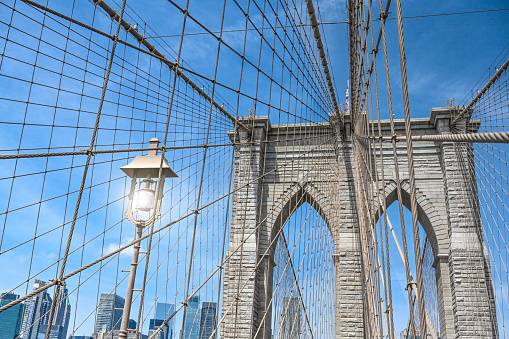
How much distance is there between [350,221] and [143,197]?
820cm

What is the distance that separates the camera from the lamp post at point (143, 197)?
3.10 m

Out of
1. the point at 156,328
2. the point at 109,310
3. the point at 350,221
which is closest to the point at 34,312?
the point at 156,328

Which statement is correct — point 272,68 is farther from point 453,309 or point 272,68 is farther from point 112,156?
point 453,309

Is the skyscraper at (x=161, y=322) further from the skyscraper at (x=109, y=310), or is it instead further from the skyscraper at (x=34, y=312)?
the skyscraper at (x=34, y=312)

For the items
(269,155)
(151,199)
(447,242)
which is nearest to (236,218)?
(269,155)

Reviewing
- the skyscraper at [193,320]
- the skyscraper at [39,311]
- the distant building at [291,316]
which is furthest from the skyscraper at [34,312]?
the distant building at [291,316]

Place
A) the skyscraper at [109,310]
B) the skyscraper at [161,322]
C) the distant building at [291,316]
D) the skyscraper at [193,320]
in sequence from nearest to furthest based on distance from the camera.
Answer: the skyscraper at [109,310] < the skyscraper at [161,322] < the skyscraper at [193,320] < the distant building at [291,316]

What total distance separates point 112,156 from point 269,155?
23.1ft

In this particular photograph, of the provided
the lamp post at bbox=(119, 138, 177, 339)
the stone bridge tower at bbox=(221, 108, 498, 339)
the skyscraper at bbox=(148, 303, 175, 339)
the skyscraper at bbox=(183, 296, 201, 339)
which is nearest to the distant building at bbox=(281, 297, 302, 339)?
the stone bridge tower at bbox=(221, 108, 498, 339)

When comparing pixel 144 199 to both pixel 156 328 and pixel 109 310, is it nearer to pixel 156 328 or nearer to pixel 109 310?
pixel 109 310

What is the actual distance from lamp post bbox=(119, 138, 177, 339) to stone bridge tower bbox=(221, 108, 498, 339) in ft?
18.5

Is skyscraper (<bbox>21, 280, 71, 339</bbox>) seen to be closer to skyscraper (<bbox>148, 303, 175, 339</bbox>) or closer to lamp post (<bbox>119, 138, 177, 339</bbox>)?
lamp post (<bbox>119, 138, 177, 339</bbox>)

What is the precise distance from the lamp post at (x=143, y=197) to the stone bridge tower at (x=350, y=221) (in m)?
5.63

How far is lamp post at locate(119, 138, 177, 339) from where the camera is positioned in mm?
3099
